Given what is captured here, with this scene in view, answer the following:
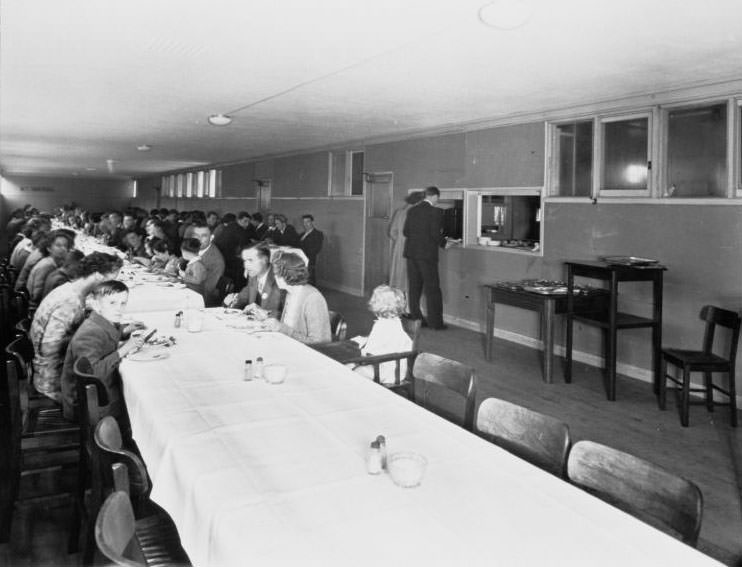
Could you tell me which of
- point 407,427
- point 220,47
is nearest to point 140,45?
point 220,47

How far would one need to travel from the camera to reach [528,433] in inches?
87.2

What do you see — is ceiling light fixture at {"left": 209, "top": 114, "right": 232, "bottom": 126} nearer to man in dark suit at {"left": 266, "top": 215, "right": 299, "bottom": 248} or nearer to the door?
the door

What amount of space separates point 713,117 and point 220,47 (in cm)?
418

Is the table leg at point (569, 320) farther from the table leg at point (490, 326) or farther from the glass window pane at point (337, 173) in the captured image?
the glass window pane at point (337, 173)

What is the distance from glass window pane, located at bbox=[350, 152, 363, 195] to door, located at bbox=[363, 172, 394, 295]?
2.04ft

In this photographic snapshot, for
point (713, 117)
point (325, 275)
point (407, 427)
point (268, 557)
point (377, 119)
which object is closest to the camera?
point (268, 557)

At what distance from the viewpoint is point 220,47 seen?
4402mm

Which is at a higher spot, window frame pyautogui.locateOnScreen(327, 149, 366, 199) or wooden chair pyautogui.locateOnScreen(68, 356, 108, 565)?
window frame pyautogui.locateOnScreen(327, 149, 366, 199)

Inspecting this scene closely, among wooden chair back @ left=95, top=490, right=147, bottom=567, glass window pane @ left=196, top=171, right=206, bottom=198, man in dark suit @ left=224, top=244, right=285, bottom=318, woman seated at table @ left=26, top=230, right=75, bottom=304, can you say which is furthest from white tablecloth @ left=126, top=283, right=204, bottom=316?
glass window pane @ left=196, top=171, right=206, bottom=198

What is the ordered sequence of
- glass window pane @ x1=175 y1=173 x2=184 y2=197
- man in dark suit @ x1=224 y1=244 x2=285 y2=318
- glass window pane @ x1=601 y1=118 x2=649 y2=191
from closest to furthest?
man in dark suit @ x1=224 y1=244 x2=285 y2=318, glass window pane @ x1=601 y1=118 x2=649 y2=191, glass window pane @ x1=175 y1=173 x2=184 y2=197

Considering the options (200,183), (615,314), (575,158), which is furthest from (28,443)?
(200,183)

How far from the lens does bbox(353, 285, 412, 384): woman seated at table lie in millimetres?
3635

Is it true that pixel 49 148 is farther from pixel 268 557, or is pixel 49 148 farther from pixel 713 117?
pixel 268 557

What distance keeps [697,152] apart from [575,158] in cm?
143
